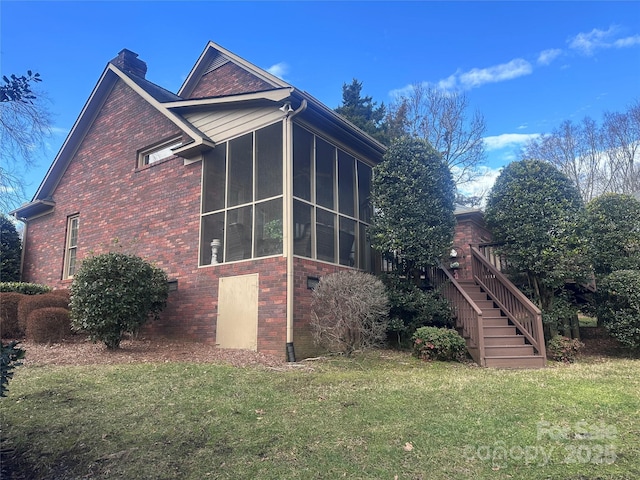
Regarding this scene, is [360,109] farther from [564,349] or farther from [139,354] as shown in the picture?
[139,354]

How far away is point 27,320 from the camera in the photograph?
29.6 feet

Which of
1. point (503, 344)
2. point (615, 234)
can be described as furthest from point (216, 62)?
point (615, 234)

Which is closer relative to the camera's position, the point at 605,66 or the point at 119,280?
the point at 119,280

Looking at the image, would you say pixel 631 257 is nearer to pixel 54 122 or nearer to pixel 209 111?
pixel 209 111

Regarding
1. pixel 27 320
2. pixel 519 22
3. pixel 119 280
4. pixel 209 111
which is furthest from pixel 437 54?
pixel 27 320

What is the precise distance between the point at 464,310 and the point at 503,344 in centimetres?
96

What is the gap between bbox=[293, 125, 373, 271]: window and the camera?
8863 mm

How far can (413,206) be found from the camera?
30.2 feet

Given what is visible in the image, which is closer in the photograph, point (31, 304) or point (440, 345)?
point (440, 345)

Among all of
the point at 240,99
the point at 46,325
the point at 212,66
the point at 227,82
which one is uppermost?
the point at 212,66

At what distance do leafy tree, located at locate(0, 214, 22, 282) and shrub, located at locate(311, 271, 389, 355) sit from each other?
1243cm

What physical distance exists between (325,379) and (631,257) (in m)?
8.36

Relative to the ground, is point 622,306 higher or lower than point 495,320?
higher

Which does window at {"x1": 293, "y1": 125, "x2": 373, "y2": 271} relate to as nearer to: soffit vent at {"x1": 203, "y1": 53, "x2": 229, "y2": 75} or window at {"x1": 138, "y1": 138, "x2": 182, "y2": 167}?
window at {"x1": 138, "y1": 138, "x2": 182, "y2": 167}
